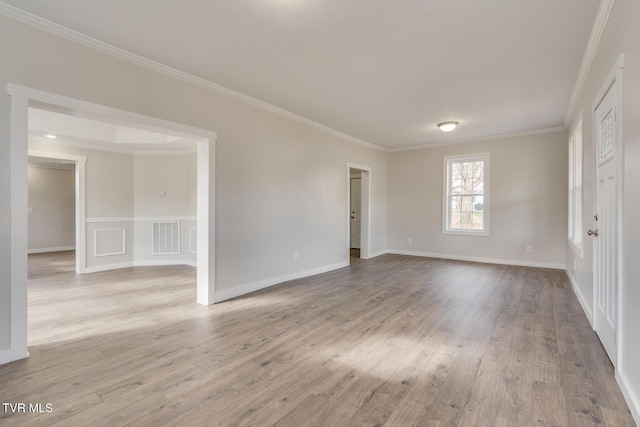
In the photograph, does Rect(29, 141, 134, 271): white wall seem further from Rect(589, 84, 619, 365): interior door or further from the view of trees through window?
Rect(589, 84, 619, 365): interior door

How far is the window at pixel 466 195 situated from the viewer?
6.46 meters

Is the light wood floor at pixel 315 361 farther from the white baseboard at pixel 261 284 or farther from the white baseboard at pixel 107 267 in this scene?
the white baseboard at pixel 107 267

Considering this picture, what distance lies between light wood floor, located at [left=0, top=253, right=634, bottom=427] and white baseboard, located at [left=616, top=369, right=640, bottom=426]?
5 centimetres

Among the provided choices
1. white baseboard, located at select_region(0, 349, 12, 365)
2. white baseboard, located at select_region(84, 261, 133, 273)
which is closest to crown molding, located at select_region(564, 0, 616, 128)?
white baseboard, located at select_region(0, 349, 12, 365)

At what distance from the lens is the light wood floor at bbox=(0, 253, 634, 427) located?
1755 mm

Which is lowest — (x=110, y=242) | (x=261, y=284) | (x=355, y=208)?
(x=261, y=284)

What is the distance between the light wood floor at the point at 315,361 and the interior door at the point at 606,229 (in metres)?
0.23

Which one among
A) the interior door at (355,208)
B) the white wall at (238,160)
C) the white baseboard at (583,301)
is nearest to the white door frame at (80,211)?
the white wall at (238,160)

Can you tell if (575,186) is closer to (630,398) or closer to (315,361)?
(630,398)

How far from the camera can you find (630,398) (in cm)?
176

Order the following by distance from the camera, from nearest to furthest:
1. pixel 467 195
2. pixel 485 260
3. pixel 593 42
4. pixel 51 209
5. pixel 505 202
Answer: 1. pixel 593 42
2. pixel 505 202
3. pixel 485 260
4. pixel 467 195
5. pixel 51 209

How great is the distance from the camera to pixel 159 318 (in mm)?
3258

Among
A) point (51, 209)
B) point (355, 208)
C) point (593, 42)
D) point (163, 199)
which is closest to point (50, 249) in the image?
point (51, 209)

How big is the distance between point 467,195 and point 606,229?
173 inches
